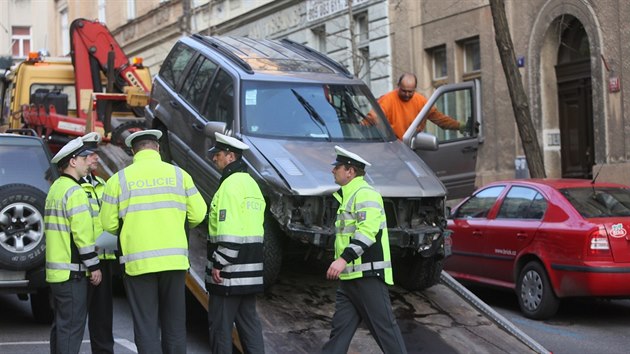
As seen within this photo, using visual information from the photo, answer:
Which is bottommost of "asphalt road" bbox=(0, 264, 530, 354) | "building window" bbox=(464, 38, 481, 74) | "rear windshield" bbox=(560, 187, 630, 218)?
"asphalt road" bbox=(0, 264, 530, 354)

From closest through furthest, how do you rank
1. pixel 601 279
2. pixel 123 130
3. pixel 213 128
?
pixel 213 128, pixel 601 279, pixel 123 130

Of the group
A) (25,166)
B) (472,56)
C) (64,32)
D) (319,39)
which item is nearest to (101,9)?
(64,32)

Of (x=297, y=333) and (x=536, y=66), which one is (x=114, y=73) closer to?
(x=536, y=66)

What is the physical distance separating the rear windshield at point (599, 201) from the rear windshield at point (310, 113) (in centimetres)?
228

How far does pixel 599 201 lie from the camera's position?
11305 millimetres

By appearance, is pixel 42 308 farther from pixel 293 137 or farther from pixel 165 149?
pixel 293 137

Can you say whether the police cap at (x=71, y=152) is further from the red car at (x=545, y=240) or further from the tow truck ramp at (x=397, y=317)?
A: the red car at (x=545, y=240)

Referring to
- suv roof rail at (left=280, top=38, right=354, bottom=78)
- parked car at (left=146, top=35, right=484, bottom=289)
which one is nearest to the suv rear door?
parked car at (left=146, top=35, right=484, bottom=289)

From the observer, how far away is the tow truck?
16.3 m

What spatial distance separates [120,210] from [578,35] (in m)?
14.7

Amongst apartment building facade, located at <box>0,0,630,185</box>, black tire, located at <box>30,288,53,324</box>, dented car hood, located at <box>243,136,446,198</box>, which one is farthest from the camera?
apartment building facade, located at <box>0,0,630,185</box>

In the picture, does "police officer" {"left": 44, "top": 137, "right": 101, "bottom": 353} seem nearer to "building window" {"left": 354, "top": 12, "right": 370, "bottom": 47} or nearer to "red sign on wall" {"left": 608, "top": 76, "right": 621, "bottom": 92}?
"red sign on wall" {"left": 608, "top": 76, "right": 621, "bottom": 92}

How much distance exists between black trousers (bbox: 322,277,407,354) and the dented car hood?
124 cm

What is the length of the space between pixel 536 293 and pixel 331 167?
3434mm
